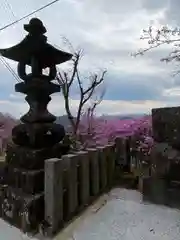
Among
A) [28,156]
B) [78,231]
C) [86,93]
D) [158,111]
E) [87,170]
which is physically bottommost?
[78,231]

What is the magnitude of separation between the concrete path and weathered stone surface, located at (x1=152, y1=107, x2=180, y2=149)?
2.58 ft

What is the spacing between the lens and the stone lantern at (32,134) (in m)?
2.99

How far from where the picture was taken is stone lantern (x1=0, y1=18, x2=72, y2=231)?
9.82 ft

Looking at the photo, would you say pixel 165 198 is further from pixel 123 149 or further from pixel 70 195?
pixel 123 149

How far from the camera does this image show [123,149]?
14.6 feet

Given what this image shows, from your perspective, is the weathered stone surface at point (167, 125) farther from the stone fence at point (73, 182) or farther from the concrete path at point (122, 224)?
the stone fence at point (73, 182)

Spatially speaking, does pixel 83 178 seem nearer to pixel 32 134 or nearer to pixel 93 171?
pixel 93 171

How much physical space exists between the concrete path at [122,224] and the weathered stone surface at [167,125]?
2.58ft

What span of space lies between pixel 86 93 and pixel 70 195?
11.1 meters

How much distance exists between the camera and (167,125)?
124 inches

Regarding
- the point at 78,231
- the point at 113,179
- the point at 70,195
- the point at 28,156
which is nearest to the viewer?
the point at 78,231

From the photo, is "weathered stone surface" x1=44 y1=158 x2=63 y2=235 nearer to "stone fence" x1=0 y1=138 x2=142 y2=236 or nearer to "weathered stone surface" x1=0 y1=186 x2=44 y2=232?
"stone fence" x1=0 y1=138 x2=142 y2=236

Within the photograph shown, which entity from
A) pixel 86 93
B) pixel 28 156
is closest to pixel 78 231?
pixel 28 156

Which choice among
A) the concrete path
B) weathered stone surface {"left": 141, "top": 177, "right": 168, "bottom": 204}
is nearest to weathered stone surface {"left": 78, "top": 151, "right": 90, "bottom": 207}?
the concrete path
